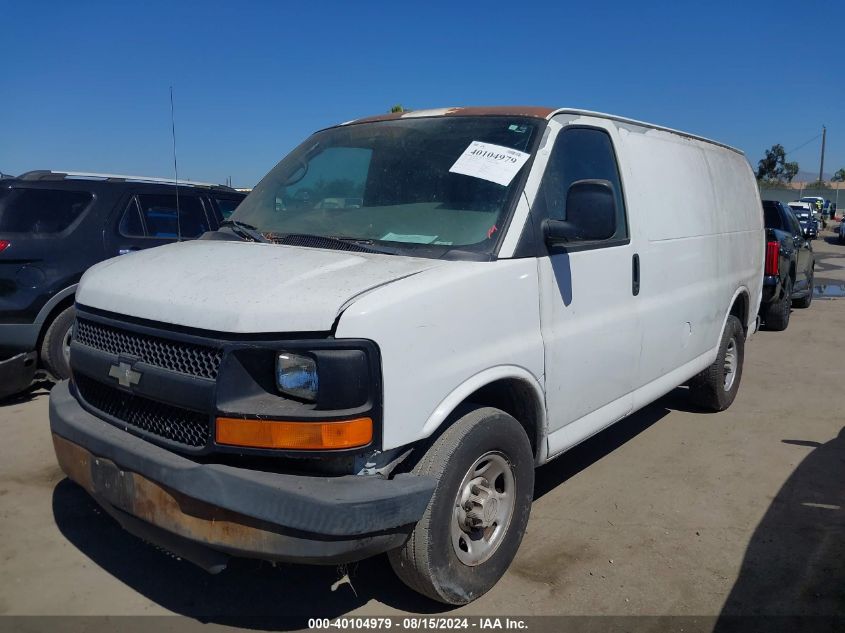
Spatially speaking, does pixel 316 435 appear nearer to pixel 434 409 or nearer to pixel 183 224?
pixel 434 409

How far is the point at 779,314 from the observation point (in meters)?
10.2

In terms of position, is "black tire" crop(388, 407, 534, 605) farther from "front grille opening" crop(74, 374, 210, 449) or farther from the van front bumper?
"front grille opening" crop(74, 374, 210, 449)

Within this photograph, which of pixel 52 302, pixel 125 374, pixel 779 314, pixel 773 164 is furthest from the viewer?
pixel 773 164

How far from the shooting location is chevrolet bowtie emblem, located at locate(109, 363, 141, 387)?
9.64ft

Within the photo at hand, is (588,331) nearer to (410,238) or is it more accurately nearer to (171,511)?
(410,238)

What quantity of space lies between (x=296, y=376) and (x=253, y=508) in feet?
1.57

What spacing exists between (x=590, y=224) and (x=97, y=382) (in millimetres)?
2380

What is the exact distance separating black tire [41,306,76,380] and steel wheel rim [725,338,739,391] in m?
5.68

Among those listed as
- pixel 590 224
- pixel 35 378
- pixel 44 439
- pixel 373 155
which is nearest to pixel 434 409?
pixel 590 224

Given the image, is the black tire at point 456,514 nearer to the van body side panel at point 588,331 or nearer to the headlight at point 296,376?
the van body side panel at point 588,331

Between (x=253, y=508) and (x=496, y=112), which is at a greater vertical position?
(x=496, y=112)

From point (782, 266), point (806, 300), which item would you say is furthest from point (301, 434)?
point (806, 300)

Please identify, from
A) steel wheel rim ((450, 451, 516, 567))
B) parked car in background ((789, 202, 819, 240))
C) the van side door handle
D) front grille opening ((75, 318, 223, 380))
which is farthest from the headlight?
parked car in background ((789, 202, 819, 240))

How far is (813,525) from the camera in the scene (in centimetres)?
415
